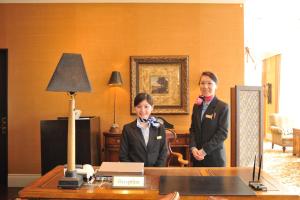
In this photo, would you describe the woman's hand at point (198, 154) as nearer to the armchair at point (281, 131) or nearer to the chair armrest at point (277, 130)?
the armchair at point (281, 131)

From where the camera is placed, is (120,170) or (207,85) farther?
(207,85)

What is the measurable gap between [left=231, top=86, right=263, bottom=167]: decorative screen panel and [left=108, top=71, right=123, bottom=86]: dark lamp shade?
204 centimetres

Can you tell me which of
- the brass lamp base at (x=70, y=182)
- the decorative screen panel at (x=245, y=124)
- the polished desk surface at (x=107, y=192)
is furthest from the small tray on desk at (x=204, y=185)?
the decorative screen panel at (x=245, y=124)

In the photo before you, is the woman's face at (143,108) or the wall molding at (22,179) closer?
the woman's face at (143,108)

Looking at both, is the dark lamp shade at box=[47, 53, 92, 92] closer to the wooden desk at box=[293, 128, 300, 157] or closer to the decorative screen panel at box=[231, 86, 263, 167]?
the decorative screen panel at box=[231, 86, 263, 167]

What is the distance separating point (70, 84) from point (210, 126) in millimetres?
1479

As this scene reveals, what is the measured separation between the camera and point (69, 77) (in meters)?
1.79

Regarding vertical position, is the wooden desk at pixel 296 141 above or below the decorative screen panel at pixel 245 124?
below

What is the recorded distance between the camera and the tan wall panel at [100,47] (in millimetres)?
4988

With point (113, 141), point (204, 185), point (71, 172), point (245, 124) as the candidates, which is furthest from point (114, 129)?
point (204, 185)

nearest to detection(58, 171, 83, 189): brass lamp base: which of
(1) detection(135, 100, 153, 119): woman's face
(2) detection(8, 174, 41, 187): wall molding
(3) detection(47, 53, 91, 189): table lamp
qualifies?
(3) detection(47, 53, 91, 189): table lamp

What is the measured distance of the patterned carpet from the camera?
548 centimetres

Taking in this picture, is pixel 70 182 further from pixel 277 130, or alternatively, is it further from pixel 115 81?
pixel 277 130

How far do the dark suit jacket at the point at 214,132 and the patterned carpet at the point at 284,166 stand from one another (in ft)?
8.06
